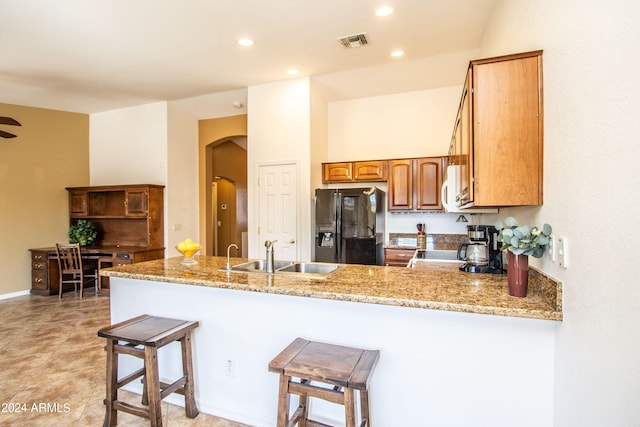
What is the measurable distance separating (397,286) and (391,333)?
0.25m

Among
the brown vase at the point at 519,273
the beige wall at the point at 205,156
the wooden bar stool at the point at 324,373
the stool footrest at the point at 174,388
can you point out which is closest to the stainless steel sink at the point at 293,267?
the stool footrest at the point at 174,388

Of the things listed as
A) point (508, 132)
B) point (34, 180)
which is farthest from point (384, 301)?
point (34, 180)

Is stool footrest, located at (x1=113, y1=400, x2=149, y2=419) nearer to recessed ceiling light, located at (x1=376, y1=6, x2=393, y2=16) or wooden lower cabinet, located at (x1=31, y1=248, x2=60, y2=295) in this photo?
recessed ceiling light, located at (x1=376, y1=6, x2=393, y2=16)

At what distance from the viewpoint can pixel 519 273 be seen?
1572 millimetres

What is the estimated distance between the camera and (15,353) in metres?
3.19

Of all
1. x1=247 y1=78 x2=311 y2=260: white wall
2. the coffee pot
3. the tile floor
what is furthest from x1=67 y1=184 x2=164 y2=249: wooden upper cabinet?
the coffee pot

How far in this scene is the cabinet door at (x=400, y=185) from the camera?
4.56 m

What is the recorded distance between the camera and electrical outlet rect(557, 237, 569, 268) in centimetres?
134

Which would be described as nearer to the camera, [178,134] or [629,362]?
[629,362]

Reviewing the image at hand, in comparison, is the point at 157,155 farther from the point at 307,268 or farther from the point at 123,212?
the point at 307,268

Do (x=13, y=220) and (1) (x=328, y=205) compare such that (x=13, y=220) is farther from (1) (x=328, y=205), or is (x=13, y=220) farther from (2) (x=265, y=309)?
(2) (x=265, y=309)

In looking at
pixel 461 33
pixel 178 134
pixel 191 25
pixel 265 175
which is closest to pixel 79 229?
pixel 178 134

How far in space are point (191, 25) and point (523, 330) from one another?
3636mm

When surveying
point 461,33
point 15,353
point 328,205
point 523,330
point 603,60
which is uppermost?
point 461,33
